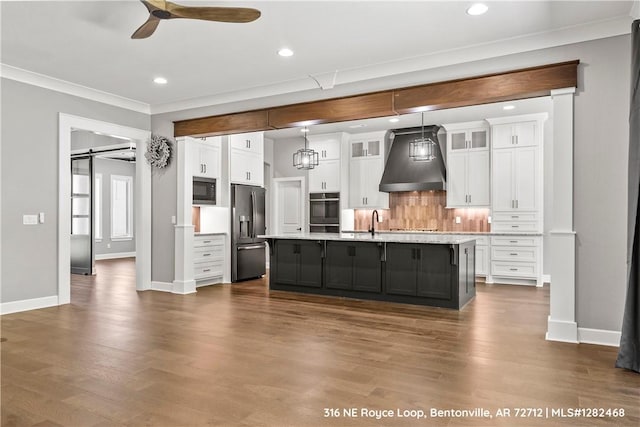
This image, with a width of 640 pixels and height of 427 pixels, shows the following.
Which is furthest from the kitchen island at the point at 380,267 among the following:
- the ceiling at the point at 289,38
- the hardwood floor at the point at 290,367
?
the ceiling at the point at 289,38

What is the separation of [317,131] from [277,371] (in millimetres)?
6291

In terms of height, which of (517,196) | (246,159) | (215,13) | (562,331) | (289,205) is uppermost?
(215,13)

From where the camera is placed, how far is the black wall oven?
868 cm

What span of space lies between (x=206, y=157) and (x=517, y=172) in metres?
5.32

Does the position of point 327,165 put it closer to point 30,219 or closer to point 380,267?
point 380,267

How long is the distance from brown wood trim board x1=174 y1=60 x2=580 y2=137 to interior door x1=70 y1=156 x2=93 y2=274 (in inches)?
147

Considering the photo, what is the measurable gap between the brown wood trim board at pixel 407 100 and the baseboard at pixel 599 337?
2259mm

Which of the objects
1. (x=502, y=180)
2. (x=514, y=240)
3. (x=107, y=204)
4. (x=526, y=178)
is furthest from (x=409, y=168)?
(x=107, y=204)

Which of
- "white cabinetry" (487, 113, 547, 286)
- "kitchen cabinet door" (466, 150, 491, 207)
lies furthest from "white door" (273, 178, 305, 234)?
"white cabinetry" (487, 113, 547, 286)

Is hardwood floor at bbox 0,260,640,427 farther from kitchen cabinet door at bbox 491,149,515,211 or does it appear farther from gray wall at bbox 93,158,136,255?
gray wall at bbox 93,158,136,255

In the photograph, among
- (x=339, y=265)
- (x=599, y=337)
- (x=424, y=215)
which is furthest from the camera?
(x=424, y=215)

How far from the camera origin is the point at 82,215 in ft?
28.1

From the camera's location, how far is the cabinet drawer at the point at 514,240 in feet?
23.2

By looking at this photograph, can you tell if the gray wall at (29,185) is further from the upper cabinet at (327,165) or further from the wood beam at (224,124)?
the upper cabinet at (327,165)
